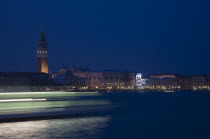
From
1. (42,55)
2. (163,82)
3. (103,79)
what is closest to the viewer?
(42,55)

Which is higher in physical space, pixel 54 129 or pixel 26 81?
pixel 26 81

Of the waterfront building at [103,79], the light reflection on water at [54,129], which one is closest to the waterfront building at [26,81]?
the waterfront building at [103,79]

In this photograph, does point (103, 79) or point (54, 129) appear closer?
point (54, 129)

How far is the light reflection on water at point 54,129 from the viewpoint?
19.8 metres

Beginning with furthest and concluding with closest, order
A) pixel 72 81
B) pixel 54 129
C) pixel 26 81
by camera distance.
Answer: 1. pixel 72 81
2. pixel 26 81
3. pixel 54 129

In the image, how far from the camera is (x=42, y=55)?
10812cm

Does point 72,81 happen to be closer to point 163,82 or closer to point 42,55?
point 42,55

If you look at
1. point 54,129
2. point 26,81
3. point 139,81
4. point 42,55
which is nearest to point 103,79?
point 139,81

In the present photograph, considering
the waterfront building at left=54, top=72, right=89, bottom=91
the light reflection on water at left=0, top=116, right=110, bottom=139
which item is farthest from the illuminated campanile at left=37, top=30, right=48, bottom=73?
the light reflection on water at left=0, top=116, right=110, bottom=139

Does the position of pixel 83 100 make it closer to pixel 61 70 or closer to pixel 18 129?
pixel 18 129

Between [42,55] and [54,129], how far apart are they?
87568 mm

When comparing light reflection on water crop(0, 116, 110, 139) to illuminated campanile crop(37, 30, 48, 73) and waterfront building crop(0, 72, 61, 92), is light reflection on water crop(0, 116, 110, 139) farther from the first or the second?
illuminated campanile crop(37, 30, 48, 73)

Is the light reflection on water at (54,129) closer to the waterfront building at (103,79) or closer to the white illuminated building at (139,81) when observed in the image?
the waterfront building at (103,79)

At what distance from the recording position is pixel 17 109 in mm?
21859
